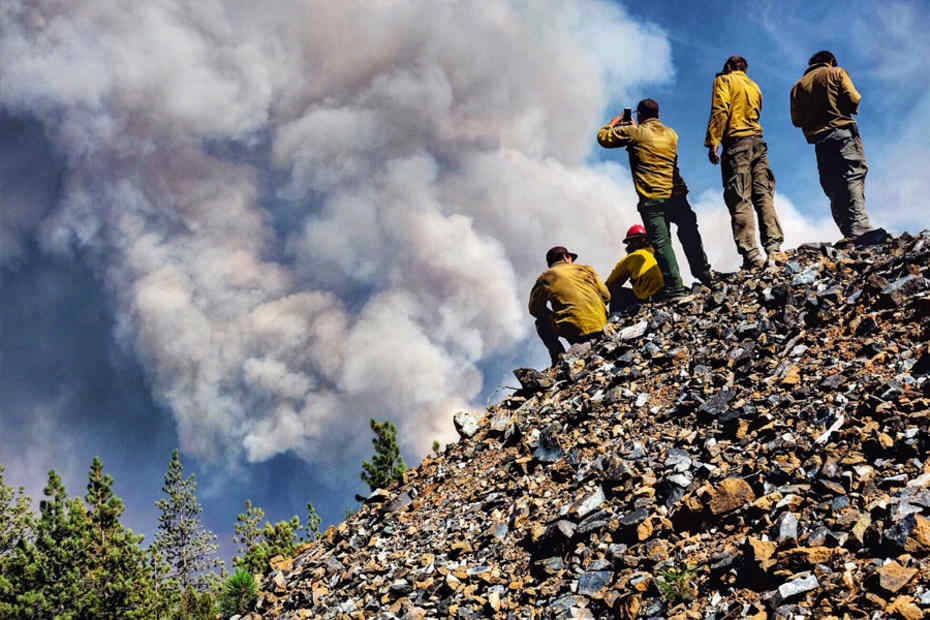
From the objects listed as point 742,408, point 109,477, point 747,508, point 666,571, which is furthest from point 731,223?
point 109,477

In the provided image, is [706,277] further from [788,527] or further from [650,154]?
[788,527]

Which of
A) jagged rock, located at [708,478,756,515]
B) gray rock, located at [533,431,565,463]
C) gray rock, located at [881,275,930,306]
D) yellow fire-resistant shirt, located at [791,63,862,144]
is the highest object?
yellow fire-resistant shirt, located at [791,63,862,144]

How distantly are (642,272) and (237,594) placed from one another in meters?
10.7

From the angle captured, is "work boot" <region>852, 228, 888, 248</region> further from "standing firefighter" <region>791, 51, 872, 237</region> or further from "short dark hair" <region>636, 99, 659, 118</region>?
"short dark hair" <region>636, 99, 659, 118</region>

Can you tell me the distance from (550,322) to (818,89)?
7.71 meters

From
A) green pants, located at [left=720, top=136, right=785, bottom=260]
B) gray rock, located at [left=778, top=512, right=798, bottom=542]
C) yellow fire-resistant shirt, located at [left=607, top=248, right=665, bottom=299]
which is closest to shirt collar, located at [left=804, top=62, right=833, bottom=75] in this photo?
green pants, located at [left=720, top=136, right=785, bottom=260]

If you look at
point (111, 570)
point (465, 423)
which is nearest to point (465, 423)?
point (465, 423)

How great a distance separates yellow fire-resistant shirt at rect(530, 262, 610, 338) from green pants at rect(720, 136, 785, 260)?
3239 mm

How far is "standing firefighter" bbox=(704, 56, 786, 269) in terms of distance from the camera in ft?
45.9

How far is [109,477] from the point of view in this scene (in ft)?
104

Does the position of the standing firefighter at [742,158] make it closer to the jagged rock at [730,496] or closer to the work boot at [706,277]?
the work boot at [706,277]

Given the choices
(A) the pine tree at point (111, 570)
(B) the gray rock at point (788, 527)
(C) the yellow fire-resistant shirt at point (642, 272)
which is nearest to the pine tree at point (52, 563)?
(A) the pine tree at point (111, 570)

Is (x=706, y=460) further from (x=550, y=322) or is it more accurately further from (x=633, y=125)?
(x=633, y=125)

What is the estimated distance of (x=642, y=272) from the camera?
14852mm
